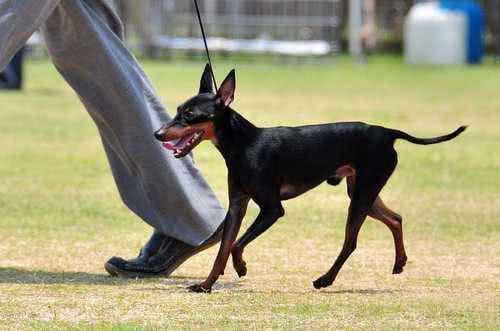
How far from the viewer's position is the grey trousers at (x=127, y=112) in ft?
22.7

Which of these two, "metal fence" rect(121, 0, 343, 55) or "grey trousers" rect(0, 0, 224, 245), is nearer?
"grey trousers" rect(0, 0, 224, 245)

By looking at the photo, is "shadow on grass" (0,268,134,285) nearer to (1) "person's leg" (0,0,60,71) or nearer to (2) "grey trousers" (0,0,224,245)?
(2) "grey trousers" (0,0,224,245)

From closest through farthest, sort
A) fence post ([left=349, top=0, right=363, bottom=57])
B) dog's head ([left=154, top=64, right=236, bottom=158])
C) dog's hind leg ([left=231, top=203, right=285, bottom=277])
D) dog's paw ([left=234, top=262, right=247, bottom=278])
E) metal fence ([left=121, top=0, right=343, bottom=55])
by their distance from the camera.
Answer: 1. dog's head ([left=154, top=64, right=236, bottom=158])
2. dog's hind leg ([left=231, top=203, right=285, bottom=277])
3. dog's paw ([left=234, top=262, right=247, bottom=278])
4. metal fence ([left=121, top=0, right=343, bottom=55])
5. fence post ([left=349, top=0, right=363, bottom=57])

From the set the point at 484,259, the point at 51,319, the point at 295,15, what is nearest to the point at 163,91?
the point at 295,15

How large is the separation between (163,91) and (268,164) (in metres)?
14.0

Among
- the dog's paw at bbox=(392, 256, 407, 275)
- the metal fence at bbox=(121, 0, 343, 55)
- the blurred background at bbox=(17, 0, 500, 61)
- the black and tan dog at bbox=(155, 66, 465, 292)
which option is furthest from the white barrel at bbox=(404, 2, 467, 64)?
the black and tan dog at bbox=(155, 66, 465, 292)

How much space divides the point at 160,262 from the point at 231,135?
2.79 ft

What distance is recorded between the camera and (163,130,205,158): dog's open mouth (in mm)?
6301

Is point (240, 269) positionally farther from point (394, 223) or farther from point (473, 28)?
point (473, 28)

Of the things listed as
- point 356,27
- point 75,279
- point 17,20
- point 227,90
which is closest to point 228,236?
point 227,90

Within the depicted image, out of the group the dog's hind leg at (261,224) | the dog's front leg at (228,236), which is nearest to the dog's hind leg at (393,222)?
the dog's hind leg at (261,224)

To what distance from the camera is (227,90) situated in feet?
20.9

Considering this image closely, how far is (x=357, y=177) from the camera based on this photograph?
260 inches

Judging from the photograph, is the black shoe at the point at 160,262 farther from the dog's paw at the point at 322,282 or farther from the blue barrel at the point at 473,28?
the blue barrel at the point at 473,28
